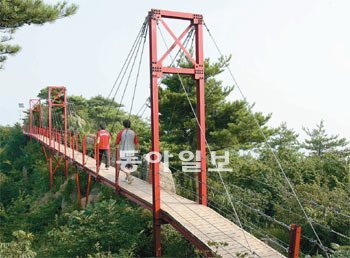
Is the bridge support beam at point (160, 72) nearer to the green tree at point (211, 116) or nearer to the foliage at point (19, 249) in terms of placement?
the foliage at point (19, 249)

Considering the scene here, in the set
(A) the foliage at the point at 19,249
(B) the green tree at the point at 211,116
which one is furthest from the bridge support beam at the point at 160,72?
(B) the green tree at the point at 211,116

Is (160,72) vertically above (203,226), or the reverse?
(160,72)

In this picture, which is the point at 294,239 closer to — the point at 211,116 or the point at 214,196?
the point at 214,196

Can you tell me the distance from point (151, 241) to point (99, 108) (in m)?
20.4

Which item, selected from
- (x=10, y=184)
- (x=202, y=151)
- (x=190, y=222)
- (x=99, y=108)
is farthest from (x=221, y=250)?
(x=99, y=108)

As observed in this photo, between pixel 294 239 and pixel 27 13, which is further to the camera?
pixel 27 13

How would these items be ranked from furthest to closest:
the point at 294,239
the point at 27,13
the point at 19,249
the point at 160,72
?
1. the point at 27,13
2. the point at 160,72
3. the point at 19,249
4. the point at 294,239

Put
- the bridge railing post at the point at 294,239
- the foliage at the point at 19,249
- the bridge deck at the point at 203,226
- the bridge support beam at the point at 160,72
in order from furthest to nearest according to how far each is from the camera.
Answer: the bridge support beam at the point at 160,72 < the foliage at the point at 19,249 < the bridge deck at the point at 203,226 < the bridge railing post at the point at 294,239

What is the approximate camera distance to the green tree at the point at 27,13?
7.70 metres

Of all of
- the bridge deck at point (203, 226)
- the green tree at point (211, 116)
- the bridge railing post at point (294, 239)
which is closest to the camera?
the bridge railing post at point (294, 239)

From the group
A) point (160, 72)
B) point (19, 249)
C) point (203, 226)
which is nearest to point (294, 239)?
point (203, 226)

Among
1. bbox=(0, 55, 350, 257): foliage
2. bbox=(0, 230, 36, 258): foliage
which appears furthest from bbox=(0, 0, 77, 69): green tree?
bbox=(0, 230, 36, 258): foliage

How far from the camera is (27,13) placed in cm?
803

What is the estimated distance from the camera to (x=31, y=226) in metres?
11.2
